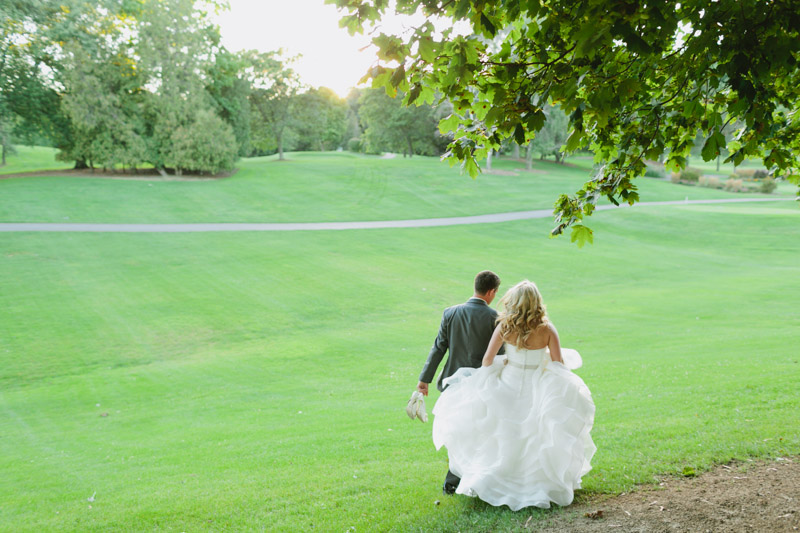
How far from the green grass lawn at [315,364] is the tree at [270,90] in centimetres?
3085

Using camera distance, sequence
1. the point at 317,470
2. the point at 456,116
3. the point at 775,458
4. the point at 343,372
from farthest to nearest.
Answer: the point at 343,372 → the point at 317,470 → the point at 775,458 → the point at 456,116

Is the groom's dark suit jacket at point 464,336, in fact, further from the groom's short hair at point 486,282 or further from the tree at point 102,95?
the tree at point 102,95

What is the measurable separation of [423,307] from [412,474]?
12932 mm

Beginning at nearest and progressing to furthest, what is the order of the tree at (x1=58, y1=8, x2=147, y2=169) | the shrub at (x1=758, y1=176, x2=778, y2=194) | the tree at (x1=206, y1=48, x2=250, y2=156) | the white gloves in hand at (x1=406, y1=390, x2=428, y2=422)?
the white gloves in hand at (x1=406, y1=390, x2=428, y2=422) < the tree at (x1=58, y1=8, x2=147, y2=169) < the tree at (x1=206, y1=48, x2=250, y2=156) < the shrub at (x1=758, y1=176, x2=778, y2=194)

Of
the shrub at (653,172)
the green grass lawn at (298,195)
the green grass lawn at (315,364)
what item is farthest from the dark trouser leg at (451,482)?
the shrub at (653,172)

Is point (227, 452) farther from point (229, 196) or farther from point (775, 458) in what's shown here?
point (229, 196)

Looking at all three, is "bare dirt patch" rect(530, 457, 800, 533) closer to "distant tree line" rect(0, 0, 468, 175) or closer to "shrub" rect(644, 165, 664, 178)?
"distant tree line" rect(0, 0, 468, 175)

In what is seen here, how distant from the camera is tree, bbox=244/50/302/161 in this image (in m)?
58.7

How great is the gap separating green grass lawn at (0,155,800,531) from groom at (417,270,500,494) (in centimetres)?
122

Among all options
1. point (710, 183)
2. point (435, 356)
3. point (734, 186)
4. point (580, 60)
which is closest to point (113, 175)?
point (435, 356)

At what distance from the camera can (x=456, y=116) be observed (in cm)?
499

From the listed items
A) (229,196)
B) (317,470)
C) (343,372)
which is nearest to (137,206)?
→ (229,196)

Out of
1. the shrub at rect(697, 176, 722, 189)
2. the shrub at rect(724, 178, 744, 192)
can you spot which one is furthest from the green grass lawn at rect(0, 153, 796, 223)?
the shrub at rect(697, 176, 722, 189)

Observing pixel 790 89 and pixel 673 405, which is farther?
pixel 673 405
